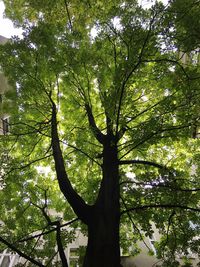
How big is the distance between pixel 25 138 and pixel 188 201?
185 inches

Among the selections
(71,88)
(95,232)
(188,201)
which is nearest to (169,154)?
(188,201)

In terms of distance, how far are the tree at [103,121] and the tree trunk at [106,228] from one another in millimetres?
18

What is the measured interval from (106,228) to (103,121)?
4.95 m

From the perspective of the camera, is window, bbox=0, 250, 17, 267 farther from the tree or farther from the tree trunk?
the tree trunk

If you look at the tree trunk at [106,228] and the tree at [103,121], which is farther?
the tree at [103,121]

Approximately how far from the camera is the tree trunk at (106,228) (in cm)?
384

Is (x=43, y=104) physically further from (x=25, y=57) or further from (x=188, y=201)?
(x=188, y=201)

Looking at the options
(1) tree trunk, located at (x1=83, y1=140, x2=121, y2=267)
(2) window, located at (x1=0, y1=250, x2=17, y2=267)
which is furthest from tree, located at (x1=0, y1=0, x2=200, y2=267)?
(2) window, located at (x1=0, y1=250, x2=17, y2=267)

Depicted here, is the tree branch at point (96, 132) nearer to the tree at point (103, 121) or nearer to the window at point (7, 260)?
the tree at point (103, 121)

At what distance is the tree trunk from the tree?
18 mm

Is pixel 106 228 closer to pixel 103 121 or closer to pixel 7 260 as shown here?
pixel 103 121

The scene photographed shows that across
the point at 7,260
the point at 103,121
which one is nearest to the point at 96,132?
the point at 103,121

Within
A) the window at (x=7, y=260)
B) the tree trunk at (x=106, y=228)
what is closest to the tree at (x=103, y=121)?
the tree trunk at (x=106, y=228)

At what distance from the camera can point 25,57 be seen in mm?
6391
